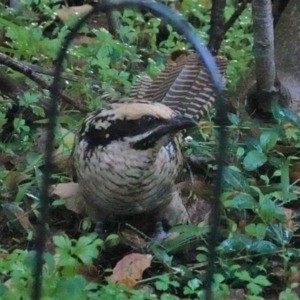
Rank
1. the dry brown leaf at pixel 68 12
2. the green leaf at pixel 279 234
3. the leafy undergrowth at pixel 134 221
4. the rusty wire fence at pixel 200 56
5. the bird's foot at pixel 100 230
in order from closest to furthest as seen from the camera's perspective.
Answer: the rusty wire fence at pixel 200 56 → the leafy undergrowth at pixel 134 221 → the green leaf at pixel 279 234 → the bird's foot at pixel 100 230 → the dry brown leaf at pixel 68 12

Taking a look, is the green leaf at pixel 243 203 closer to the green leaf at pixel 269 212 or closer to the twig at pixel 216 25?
the green leaf at pixel 269 212

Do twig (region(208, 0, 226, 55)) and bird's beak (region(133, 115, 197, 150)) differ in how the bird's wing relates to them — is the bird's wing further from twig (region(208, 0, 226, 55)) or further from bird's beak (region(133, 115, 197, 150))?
bird's beak (region(133, 115, 197, 150))

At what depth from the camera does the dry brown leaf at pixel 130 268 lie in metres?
2.60

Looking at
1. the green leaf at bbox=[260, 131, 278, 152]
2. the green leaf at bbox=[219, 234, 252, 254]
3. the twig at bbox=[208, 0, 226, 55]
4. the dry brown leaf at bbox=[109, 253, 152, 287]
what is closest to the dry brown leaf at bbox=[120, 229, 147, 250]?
the dry brown leaf at bbox=[109, 253, 152, 287]

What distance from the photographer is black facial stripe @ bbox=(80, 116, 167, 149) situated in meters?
2.53

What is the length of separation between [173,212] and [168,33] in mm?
1962

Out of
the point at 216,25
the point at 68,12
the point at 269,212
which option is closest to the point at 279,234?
the point at 269,212

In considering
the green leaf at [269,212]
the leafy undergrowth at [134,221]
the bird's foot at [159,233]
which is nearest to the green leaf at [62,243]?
the leafy undergrowth at [134,221]

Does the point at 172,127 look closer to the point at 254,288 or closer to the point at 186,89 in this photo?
the point at 254,288

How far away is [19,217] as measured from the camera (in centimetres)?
293

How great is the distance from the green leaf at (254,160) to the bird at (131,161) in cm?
34

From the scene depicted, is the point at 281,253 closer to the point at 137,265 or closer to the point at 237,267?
the point at 237,267

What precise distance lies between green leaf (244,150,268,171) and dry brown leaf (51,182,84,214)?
645 millimetres

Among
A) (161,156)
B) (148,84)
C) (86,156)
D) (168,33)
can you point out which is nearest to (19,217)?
(86,156)
